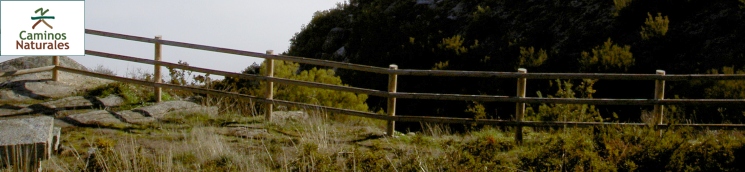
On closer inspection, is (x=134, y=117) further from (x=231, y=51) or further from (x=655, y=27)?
(x=655, y=27)

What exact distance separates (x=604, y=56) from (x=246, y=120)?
9.04 m

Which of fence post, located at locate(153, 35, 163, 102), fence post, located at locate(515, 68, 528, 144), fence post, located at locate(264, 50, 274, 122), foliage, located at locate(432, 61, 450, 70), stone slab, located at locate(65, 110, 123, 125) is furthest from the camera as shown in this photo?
foliage, located at locate(432, 61, 450, 70)

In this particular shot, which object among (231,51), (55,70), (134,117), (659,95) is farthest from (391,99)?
(55,70)

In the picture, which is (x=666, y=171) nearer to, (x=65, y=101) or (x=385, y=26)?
(x=65, y=101)

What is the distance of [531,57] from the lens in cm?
1658

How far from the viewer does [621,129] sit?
6.87 metres

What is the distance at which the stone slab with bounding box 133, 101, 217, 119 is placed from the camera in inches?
364

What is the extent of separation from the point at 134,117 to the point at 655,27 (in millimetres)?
12434

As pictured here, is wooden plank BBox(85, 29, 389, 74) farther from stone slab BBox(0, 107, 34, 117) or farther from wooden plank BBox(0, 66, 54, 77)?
stone slab BBox(0, 107, 34, 117)

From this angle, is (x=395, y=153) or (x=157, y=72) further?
(x=157, y=72)

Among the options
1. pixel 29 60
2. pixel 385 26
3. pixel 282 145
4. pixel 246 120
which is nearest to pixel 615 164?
pixel 282 145

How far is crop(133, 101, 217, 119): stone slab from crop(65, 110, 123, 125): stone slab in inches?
18.9

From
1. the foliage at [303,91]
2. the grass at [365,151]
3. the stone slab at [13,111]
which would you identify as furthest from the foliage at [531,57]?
the stone slab at [13,111]

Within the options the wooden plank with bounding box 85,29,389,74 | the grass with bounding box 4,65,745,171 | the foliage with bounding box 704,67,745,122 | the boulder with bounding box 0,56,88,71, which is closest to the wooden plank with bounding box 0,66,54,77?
the wooden plank with bounding box 85,29,389,74
